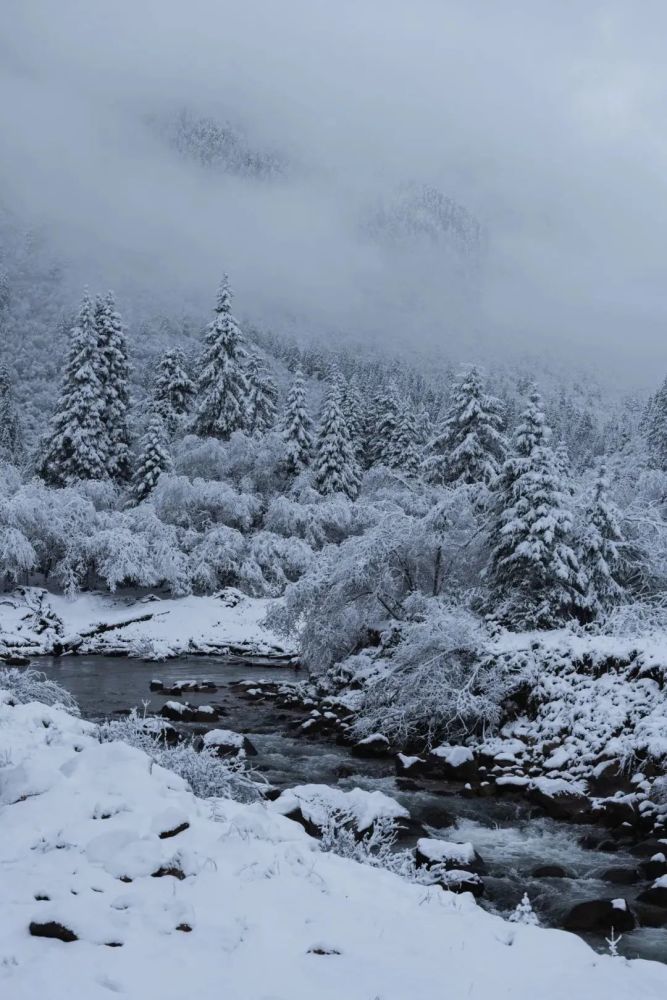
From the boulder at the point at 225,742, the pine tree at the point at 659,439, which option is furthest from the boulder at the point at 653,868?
the pine tree at the point at 659,439

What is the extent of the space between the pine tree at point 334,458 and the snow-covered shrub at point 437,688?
28605mm

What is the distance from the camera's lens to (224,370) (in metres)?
49.3

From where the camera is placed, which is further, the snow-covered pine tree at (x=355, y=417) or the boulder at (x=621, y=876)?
the snow-covered pine tree at (x=355, y=417)

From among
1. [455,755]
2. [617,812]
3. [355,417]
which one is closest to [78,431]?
[355,417]

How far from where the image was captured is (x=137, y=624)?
30.9 meters

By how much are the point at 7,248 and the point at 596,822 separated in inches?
6178

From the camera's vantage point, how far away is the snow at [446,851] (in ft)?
29.0

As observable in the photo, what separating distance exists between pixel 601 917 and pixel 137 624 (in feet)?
83.5

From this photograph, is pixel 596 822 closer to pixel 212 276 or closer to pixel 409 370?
pixel 409 370

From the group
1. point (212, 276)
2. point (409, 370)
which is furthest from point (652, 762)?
point (212, 276)

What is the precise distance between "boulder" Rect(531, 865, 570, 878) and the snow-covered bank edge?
56.8ft

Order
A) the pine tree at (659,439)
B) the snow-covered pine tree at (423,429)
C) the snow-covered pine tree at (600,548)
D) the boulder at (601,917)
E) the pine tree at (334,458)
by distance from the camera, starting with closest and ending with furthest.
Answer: the boulder at (601,917) < the snow-covered pine tree at (600,548) < the pine tree at (334,458) < the pine tree at (659,439) < the snow-covered pine tree at (423,429)

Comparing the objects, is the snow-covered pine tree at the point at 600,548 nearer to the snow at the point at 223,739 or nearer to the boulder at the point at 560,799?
the boulder at the point at 560,799

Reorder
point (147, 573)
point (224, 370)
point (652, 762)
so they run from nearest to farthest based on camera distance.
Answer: point (652, 762)
point (147, 573)
point (224, 370)
